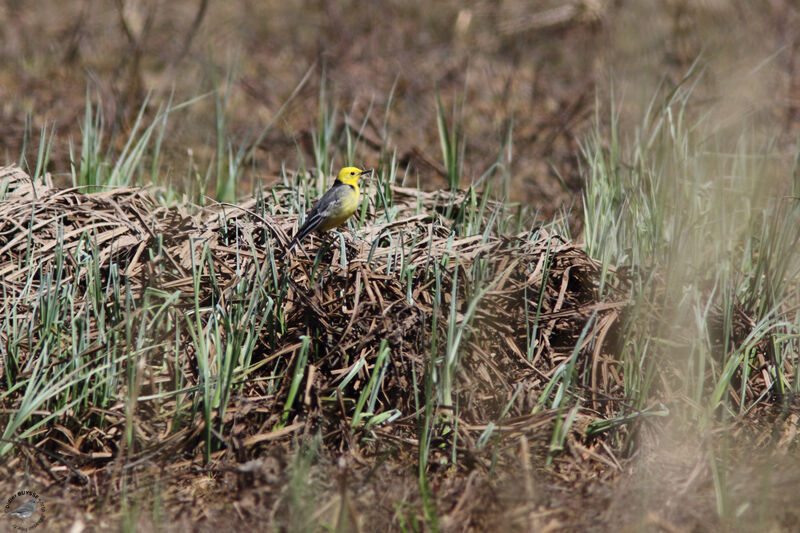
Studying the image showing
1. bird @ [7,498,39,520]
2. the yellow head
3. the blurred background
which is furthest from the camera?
the blurred background

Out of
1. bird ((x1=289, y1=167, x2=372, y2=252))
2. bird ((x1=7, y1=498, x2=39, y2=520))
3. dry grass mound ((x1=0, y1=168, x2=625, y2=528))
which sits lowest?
bird ((x1=7, y1=498, x2=39, y2=520))

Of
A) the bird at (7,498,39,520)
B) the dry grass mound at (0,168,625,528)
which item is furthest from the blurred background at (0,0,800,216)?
the bird at (7,498,39,520)

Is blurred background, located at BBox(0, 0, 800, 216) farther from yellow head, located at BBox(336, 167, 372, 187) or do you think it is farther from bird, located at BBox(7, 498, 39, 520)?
bird, located at BBox(7, 498, 39, 520)

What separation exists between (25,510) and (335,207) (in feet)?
5.82

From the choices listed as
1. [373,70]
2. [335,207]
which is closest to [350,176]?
[335,207]

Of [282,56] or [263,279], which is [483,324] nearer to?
[263,279]

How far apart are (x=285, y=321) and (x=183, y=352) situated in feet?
1.38

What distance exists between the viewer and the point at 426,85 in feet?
25.6

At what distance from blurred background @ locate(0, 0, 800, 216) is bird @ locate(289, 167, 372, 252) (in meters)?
1.41

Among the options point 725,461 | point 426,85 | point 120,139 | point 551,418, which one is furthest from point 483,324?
point 426,85

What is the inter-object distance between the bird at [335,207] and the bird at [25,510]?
132cm

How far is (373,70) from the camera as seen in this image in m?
7.93

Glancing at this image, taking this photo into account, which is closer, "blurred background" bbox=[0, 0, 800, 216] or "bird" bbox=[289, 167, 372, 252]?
"bird" bbox=[289, 167, 372, 252]

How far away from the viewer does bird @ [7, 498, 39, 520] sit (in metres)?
2.51
